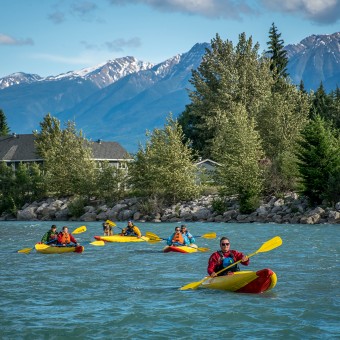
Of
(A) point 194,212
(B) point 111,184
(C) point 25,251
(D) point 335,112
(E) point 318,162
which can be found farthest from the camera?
(D) point 335,112

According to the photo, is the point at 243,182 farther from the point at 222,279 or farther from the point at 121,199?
Result: the point at 222,279

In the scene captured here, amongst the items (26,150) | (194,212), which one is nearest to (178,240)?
(194,212)

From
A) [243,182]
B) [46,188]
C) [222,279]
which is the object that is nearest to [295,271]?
[222,279]

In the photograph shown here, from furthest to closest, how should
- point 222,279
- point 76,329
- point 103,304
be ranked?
point 222,279 < point 103,304 < point 76,329

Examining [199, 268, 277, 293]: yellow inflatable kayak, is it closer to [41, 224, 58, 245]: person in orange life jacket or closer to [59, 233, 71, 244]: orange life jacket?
[59, 233, 71, 244]: orange life jacket

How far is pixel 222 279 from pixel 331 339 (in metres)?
4.95

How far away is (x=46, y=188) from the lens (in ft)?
211

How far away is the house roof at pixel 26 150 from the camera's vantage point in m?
87.0

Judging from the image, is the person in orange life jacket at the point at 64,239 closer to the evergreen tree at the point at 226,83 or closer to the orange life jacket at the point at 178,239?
the orange life jacket at the point at 178,239

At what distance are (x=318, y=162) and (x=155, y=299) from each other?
3236 cm

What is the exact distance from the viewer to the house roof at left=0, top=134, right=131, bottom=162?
87.0m

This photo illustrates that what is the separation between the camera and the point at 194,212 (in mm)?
51500

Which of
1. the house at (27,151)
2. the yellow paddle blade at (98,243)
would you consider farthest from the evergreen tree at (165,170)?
the house at (27,151)

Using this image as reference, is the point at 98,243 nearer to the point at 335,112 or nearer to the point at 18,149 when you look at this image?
the point at 335,112
